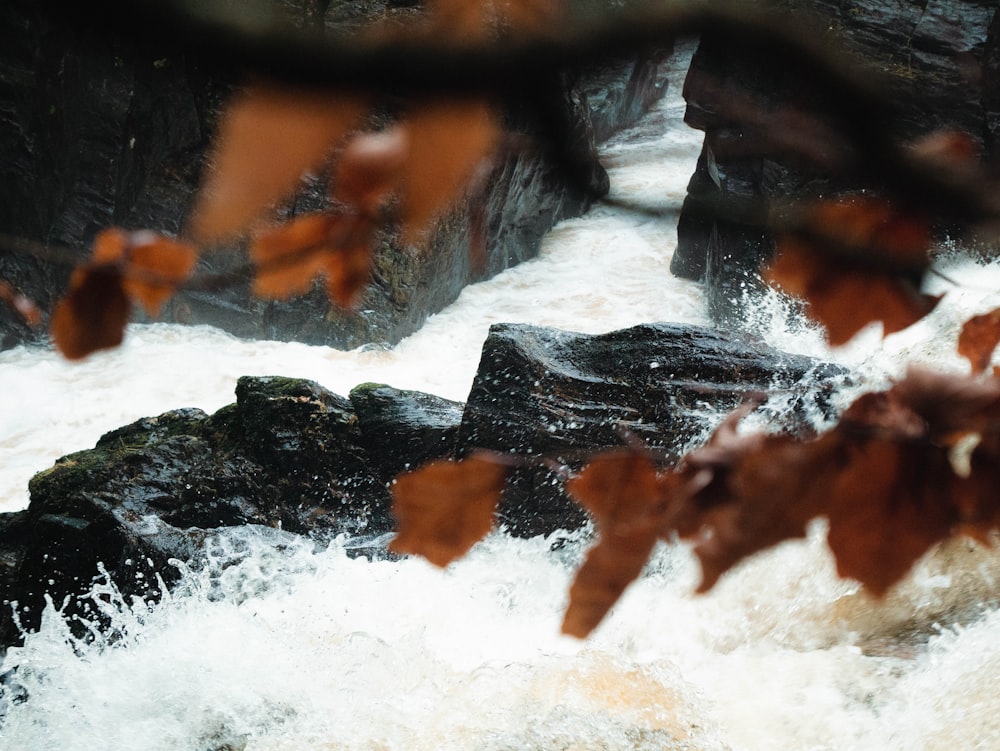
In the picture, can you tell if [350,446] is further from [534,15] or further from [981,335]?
[534,15]

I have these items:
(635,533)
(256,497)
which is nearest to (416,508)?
(635,533)

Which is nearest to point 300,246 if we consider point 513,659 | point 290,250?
point 290,250

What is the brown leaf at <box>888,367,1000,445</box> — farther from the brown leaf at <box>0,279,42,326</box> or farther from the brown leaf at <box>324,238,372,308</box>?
the brown leaf at <box>0,279,42,326</box>

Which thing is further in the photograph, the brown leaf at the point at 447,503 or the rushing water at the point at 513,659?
the rushing water at the point at 513,659

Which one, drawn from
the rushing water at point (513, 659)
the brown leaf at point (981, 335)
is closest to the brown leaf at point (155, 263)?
the brown leaf at point (981, 335)

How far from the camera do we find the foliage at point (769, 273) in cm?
51

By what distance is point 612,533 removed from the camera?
734 millimetres

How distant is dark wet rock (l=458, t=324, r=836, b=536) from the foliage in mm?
2867

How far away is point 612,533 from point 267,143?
42cm

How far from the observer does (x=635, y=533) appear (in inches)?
28.8

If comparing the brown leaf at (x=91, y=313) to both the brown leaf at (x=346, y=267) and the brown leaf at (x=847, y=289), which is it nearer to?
the brown leaf at (x=346, y=267)

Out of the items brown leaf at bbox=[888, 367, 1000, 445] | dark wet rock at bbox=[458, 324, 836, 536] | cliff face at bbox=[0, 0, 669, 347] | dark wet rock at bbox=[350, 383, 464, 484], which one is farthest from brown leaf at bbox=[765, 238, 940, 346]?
cliff face at bbox=[0, 0, 669, 347]

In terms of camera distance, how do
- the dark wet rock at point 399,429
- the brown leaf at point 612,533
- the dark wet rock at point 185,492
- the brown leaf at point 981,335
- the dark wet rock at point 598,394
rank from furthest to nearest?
1. the dark wet rock at point 399,429
2. the dark wet rock at point 598,394
3. the dark wet rock at point 185,492
4. the brown leaf at point 981,335
5. the brown leaf at point 612,533

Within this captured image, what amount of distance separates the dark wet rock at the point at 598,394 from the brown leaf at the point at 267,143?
3.12 m
